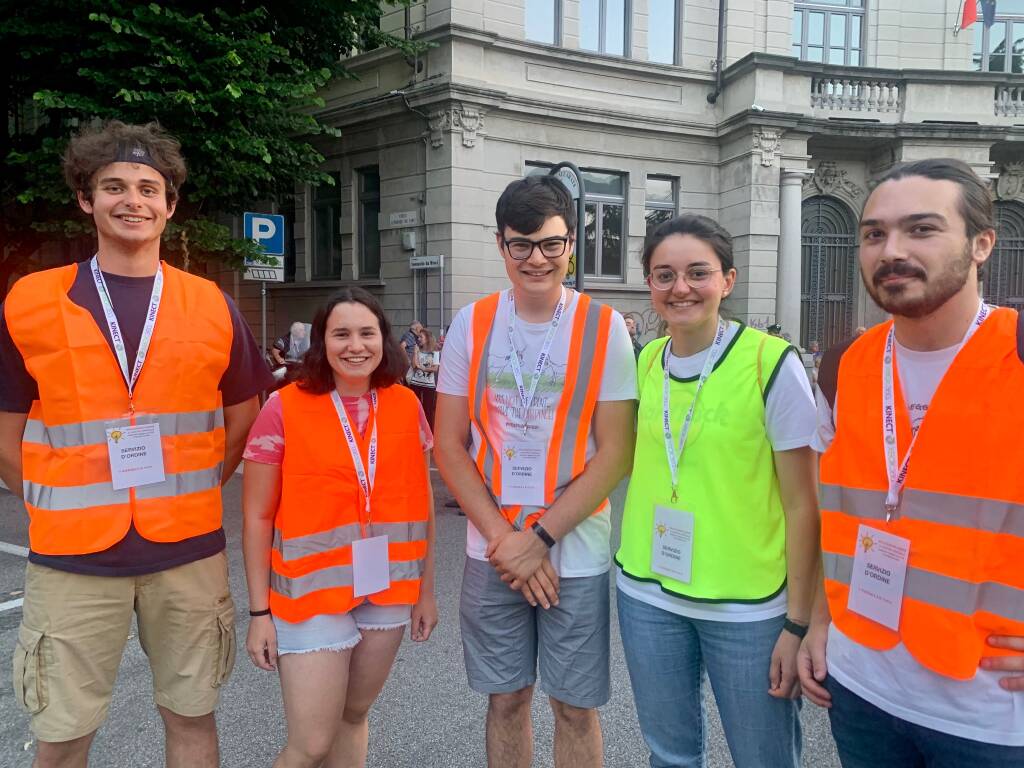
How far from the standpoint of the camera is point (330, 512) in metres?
2.28

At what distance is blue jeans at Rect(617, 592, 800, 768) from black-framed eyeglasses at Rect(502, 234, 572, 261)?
112 centimetres

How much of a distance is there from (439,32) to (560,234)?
1221 cm

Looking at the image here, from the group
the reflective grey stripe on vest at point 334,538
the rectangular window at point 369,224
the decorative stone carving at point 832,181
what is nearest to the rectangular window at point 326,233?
the rectangular window at point 369,224

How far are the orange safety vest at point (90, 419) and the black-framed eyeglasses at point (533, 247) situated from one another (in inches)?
42.0

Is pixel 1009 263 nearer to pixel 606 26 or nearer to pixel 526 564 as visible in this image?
pixel 606 26

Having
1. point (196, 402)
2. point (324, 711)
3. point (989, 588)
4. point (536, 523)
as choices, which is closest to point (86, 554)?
point (196, 402)

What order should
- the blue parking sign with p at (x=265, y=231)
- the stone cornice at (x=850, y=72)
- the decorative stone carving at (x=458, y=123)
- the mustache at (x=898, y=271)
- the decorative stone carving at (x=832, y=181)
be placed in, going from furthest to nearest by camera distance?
the decorative stone carving at (x=832, y=181) < the stone cornice at (x=850, y=72) < the decorative stone carving at (x=458, y=123) < the blue parking sign with p at (x=265, y=231) < the mustache at (x=898, y=271)

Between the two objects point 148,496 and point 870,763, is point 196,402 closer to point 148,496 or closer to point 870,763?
point 148,496

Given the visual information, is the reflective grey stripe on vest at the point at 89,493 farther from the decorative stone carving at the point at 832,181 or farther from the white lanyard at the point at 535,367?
the decorative stone carving at the point at 832,181

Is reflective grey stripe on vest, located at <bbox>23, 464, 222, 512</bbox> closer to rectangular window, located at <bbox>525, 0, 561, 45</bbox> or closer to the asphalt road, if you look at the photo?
the asphalt road

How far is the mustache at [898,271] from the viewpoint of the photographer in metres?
1.54

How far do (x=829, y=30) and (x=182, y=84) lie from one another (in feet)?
47.1

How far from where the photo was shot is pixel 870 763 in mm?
1688

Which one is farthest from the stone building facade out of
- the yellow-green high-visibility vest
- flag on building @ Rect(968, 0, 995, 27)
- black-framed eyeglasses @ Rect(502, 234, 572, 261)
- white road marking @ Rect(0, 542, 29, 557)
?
the yellow-green high-visibility vest
